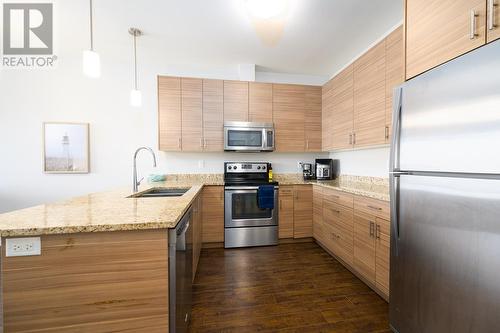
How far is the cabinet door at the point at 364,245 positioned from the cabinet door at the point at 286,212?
1.06 meters

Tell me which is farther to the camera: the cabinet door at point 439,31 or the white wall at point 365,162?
the white wall at point 365,162

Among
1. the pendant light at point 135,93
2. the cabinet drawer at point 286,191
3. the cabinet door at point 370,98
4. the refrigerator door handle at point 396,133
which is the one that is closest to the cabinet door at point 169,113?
the pendant light at point 135,93

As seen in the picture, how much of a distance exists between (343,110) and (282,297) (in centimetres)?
238

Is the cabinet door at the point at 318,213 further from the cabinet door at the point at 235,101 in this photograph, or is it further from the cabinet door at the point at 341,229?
the cabinet door at the point at 235,101

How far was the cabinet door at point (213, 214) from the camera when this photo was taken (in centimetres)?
294

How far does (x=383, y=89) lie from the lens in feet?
6.95

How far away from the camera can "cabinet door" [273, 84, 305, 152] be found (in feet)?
11.0

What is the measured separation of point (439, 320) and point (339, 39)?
283 centimetres

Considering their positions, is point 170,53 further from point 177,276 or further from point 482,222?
point 482,222

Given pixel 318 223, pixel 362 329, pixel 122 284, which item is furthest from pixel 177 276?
pixel 318 223

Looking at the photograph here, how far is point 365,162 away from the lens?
9.44ft

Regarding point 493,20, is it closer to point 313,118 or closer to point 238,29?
point 238,29

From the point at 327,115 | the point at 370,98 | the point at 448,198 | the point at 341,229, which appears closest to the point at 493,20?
the point at 448,198

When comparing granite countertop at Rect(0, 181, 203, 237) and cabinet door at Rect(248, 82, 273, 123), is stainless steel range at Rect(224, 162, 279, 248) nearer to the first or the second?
cabinet door at Rect(248, 82, 273, 123)
